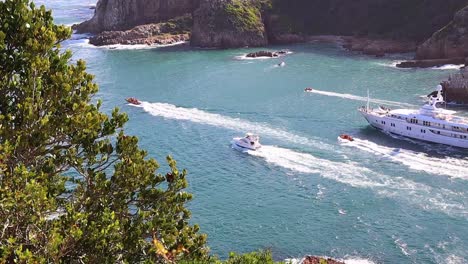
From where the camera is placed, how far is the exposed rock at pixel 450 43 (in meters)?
106

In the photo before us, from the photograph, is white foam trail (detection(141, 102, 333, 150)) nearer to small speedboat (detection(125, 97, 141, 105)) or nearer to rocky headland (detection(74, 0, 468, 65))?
small speedboat (detection(125, 97, 141, 105))

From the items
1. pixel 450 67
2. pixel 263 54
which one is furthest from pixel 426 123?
pixel 263 54

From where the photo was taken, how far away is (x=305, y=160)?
6019cm

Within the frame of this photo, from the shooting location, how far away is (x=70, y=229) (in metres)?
19.2

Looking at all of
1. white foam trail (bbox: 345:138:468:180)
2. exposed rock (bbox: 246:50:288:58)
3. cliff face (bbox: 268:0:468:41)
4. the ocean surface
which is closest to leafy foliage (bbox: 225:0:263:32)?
cliff face (bbox: 268:0:468:41)

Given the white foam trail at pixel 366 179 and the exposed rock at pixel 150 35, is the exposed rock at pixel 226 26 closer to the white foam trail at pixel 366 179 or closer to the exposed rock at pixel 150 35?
the exposed rock at pixel 150 35

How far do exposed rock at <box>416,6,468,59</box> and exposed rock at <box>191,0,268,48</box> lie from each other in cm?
4298

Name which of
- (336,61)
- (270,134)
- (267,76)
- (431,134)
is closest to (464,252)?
(431,134)

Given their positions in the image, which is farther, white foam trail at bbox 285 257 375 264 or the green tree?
white foam trail at bbox 285 257 375 264

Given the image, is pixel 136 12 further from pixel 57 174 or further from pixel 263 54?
pixel 57 174

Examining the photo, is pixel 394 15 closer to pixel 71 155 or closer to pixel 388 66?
pixel 388 66

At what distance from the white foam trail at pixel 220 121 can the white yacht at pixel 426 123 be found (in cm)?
1112

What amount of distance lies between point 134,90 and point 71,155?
73713 mm

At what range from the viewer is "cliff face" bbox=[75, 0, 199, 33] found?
156 metres
